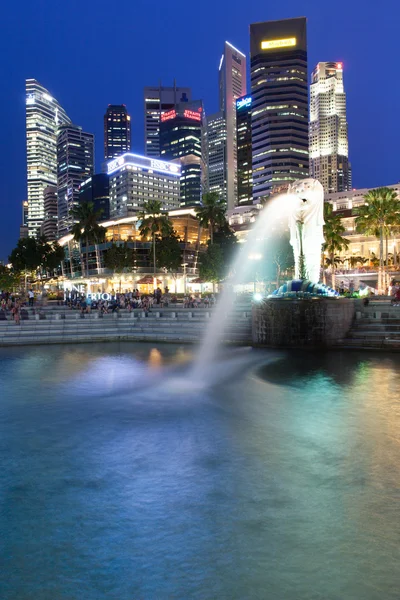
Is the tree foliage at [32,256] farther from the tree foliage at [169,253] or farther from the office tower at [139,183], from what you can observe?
the office tower at [139,183]

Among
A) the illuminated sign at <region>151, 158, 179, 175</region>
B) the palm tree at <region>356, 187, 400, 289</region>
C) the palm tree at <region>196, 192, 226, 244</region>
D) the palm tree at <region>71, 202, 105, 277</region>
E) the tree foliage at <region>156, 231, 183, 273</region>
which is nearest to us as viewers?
Result: the palm tree at <region>356, 187, 400, 289</region>

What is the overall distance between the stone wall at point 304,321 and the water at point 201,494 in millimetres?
8755

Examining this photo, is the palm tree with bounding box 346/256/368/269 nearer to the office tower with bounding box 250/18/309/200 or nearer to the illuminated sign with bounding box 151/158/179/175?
the office tower with bounding box 250/18/309/200

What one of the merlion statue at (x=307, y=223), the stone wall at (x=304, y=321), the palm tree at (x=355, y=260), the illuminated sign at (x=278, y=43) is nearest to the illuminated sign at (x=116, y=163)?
the illuminated sign at (x=278, y=43)

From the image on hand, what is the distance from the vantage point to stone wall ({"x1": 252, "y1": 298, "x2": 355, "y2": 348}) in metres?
21.5

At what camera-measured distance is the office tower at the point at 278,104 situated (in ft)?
611

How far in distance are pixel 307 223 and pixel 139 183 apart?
157452mm

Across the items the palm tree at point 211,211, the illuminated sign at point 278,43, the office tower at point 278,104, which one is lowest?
the palm tree at point 211,211

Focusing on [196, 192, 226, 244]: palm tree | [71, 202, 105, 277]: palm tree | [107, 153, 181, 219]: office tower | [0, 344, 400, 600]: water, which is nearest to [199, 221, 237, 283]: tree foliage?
[196, 192, 226, 244]: palm tree

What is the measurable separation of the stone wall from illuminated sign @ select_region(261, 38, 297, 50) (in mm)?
207812

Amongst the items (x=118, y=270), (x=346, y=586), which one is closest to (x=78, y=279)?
(x=118, y=270)

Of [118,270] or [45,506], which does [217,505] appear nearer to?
[45,506]

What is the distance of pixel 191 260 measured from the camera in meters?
97.0

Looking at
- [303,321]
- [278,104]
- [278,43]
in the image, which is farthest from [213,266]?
[278,43]
